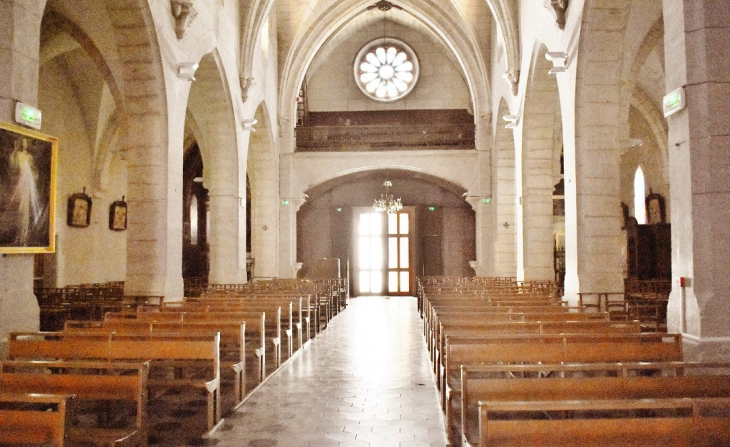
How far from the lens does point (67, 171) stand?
54.6 ft

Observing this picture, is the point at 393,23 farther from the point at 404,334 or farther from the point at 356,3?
the point at 404,334

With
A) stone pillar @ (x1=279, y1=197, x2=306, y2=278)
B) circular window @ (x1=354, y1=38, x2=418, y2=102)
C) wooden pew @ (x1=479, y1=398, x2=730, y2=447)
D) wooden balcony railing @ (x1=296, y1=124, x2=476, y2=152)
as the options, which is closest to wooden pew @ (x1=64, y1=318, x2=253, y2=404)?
wooden pew @ (x1=479, y1=398, x2=730, y2=447)

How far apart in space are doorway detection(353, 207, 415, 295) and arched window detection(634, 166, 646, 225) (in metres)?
8.26

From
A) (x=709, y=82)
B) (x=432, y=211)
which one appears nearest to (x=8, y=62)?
(x=709, y=82)

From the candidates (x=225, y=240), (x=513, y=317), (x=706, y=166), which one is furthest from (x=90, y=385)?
(x=225, y=240)

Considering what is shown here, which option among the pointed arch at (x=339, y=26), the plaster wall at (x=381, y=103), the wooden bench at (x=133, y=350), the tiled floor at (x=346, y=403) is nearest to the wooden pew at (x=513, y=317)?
the tiled floor at (x=346, y=403)

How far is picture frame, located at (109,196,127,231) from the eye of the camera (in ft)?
61.2

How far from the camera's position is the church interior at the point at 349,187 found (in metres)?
5.53

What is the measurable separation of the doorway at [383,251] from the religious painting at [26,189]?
17.0 m

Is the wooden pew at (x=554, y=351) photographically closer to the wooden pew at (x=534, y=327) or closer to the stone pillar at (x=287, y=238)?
the wooden pew at (x=534, y=327)

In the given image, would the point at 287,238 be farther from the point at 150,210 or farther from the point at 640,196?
the point at 640,196

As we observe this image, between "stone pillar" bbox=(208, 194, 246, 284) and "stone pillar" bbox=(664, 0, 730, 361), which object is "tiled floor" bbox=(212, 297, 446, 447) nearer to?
"stone pillar" bbox=(664, 0, 730, 361)

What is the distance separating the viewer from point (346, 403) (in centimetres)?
602

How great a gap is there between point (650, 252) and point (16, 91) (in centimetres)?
1670
